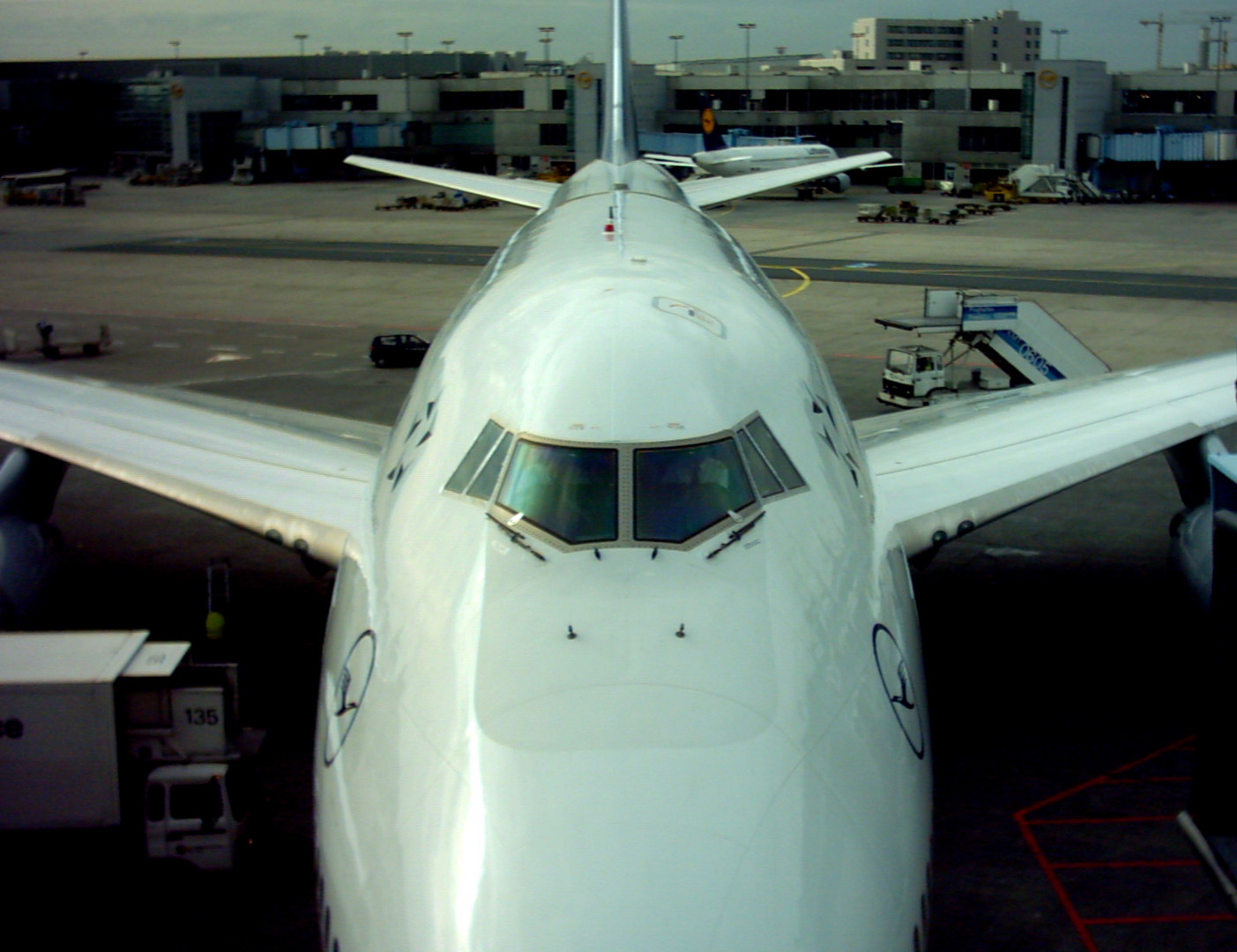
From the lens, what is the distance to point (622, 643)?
8.37 m

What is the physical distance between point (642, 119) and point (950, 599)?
116386 mm

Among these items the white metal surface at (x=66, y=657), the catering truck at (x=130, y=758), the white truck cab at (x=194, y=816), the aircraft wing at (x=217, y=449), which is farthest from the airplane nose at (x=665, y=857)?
the white metal surface at (x=66, y=657)

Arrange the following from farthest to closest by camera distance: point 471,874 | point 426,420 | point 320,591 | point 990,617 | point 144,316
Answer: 1. point 144,316
2. point 320,591
3. point 990,617
4. point 426,420
5. point 471,874

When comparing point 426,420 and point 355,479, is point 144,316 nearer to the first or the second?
point 355,479

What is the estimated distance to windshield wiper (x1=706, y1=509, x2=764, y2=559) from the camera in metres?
9.16

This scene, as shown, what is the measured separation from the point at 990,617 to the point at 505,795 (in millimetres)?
13205

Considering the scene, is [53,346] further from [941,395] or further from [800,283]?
[800,283]

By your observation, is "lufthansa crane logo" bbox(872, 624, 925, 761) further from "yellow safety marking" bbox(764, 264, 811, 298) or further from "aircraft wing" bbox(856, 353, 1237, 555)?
"yellow safety marking" bbox(764, 264, 811, 298)

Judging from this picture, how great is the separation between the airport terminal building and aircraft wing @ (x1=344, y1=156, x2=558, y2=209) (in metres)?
82.2

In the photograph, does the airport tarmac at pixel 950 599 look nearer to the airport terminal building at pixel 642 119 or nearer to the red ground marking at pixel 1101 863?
the red ground marking at pixel 1101 863

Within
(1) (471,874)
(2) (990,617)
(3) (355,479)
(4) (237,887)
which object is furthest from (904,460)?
(1) (471,874)

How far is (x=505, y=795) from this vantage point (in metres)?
7.43

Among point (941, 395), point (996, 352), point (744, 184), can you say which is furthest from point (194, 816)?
point (996, 352)

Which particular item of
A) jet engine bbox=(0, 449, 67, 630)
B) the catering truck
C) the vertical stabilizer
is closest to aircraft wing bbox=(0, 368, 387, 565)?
jet engine bbox=(0, 449, 67, 630)
